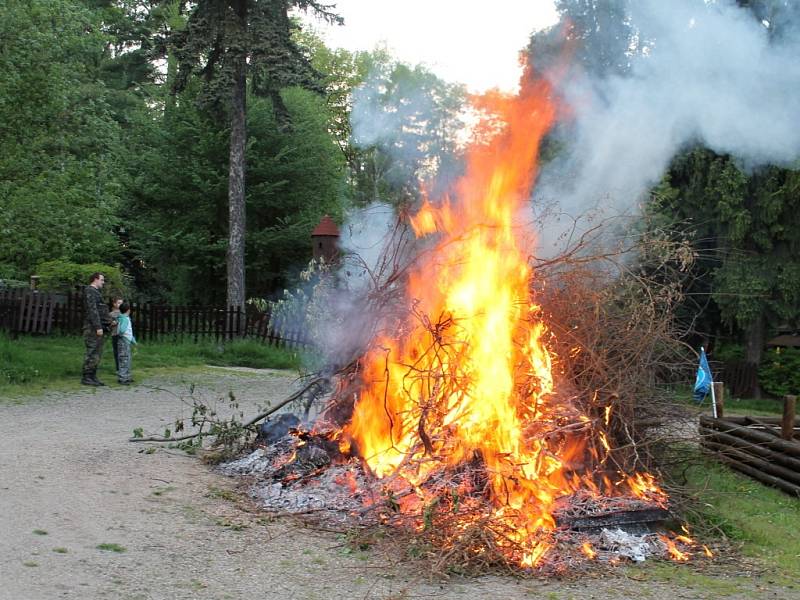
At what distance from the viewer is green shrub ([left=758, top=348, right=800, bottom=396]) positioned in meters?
19.9

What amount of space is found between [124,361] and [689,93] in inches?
400

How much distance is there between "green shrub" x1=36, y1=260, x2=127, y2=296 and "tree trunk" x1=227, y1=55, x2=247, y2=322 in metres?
2.95

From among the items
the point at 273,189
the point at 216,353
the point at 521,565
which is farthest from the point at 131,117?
the point at 521,565

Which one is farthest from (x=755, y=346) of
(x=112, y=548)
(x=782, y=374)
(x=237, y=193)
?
(x=112, y=548)

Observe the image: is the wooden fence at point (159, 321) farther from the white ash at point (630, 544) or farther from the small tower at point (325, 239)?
the white ash at point (630, 544)

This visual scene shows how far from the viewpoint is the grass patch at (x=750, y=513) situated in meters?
6.61

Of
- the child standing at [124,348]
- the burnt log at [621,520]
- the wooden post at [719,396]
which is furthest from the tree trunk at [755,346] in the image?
the burnt log at [621,520]

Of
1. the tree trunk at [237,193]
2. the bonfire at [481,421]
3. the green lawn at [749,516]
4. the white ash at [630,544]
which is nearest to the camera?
the white ash at [630,544]

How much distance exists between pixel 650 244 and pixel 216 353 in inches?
542

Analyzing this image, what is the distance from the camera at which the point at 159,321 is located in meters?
20.5

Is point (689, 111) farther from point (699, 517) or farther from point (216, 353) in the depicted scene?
point (216, 353)

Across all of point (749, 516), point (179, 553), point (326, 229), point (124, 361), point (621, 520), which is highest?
point (326, 229)

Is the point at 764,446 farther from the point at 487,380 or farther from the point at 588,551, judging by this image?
the point at 588,551

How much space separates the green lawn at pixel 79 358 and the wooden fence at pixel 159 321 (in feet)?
1.13
